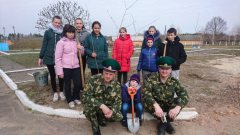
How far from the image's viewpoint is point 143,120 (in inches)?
126

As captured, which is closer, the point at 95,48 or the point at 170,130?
the point at 170,130

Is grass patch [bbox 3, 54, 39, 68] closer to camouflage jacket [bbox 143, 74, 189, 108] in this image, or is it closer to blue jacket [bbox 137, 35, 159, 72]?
blue jacket [bbox 137, 35, 159, 72]

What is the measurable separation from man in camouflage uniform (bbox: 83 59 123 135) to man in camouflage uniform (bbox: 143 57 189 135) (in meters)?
0.59

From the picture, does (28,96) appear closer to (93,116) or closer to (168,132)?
(93,116)

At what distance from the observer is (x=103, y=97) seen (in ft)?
9.25

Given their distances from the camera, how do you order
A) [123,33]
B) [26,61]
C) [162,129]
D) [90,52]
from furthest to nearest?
1. [26,61]
2. [123,33]
3. [90,52]
4. [162,129]

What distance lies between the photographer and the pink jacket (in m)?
3.26

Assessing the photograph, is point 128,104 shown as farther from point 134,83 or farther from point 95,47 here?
point 95,47

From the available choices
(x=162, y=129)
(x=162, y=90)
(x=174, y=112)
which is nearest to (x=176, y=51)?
(x=162, y=90)

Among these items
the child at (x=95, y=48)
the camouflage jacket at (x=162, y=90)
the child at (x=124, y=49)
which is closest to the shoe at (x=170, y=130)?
the camouflage jacket at (x=162, y=90)

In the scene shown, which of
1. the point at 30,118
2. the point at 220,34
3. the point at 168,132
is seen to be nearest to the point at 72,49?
the point at 30,118

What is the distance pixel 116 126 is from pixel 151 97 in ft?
3.00

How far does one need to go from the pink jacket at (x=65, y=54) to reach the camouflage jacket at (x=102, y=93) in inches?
35.7

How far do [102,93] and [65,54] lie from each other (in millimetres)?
1277
